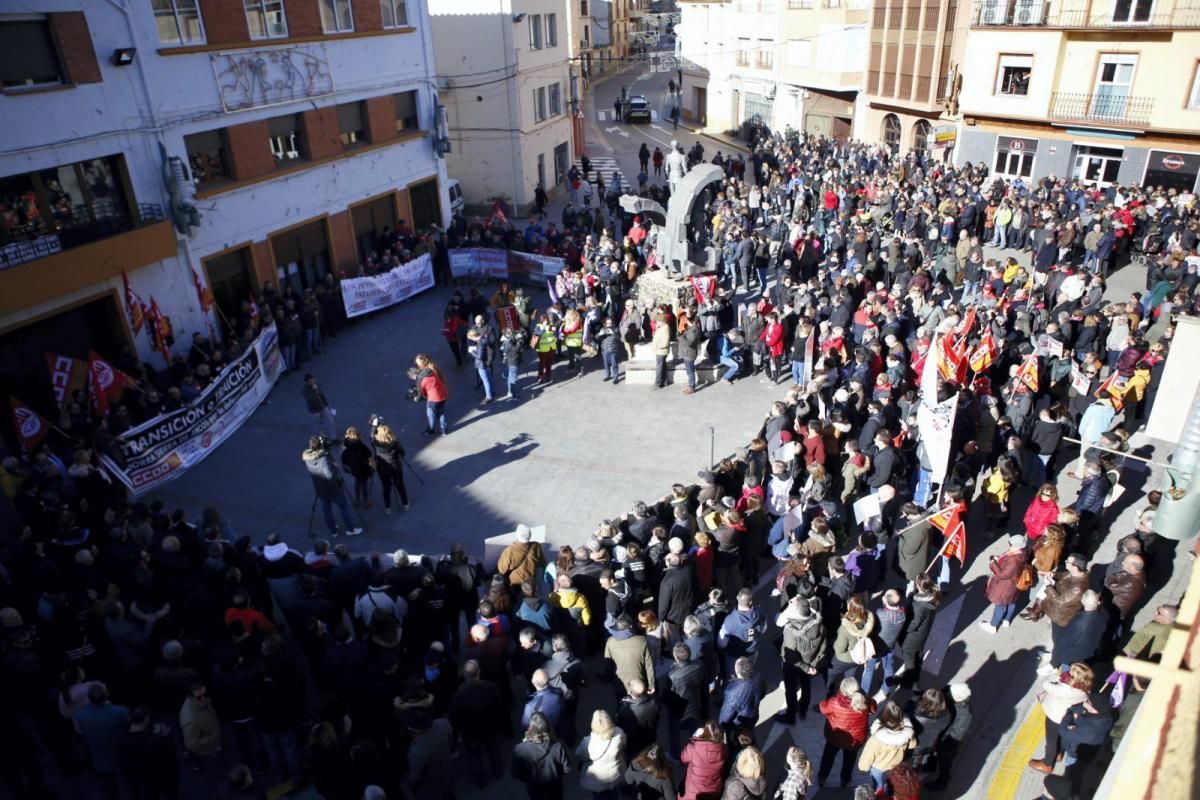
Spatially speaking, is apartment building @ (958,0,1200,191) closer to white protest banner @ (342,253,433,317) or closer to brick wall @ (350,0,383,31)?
brick wall @ (350,0,383,31)

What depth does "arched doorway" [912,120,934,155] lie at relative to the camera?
35156 millimetres

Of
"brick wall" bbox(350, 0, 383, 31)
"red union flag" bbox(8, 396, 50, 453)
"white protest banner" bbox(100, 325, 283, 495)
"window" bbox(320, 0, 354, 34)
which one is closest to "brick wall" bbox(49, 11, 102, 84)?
"white protest banner" bbox(100, 325, 283, 495)

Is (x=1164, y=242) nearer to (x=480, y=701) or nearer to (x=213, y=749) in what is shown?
(x=480, y=701)

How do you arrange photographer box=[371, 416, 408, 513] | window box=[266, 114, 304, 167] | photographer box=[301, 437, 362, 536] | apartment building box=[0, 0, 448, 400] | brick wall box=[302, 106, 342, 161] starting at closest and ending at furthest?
photographer box=[301, 437, 362, 536]
photographer box=[371, 416, 408, 513]
apartment building box=[0, 0, 448, 400]
window box=[266, 114, 304, 167]
brick wall box=[302, 106, 342, 161]

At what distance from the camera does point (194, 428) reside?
13.6 m

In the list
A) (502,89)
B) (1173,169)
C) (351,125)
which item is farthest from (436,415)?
(1173,169)

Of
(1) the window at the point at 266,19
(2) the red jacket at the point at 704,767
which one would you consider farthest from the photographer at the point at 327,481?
(1) the window at the point at 266,19

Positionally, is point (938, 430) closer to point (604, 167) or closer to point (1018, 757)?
point (1018, 757)

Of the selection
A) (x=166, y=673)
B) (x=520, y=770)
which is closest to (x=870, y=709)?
(x=520, y=770)

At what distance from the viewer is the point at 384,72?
2272 cm

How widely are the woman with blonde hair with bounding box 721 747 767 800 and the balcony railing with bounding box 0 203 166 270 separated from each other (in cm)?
1469

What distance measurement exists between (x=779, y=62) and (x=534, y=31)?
1743cm

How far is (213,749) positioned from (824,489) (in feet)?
23.1

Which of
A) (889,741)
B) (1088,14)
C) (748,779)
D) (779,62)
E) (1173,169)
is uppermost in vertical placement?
(1088,14)
